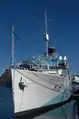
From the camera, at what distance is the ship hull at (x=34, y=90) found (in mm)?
28844

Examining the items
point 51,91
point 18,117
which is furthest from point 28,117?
point 51,91

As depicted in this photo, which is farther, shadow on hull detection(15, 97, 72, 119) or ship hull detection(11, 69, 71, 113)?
ship hull detection(11, 69, 71, 113)

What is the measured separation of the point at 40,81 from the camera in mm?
32188

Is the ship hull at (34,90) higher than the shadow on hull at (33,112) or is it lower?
higher

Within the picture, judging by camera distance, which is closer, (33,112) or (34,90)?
(34,90)

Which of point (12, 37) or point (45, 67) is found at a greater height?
point (12, 37)

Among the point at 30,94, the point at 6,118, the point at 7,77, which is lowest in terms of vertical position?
the point at 6,118

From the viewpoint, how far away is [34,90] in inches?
1221

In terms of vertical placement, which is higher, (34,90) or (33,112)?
(34,90)

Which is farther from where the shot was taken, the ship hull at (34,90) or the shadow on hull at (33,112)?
the ship hull at (34,90)

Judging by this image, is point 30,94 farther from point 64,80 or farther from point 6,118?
point 64,80

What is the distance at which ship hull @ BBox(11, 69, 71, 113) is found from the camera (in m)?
28.8

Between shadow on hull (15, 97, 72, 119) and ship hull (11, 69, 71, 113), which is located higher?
ship hull (11, 69, 71, 113)

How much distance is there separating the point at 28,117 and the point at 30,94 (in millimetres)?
2861
